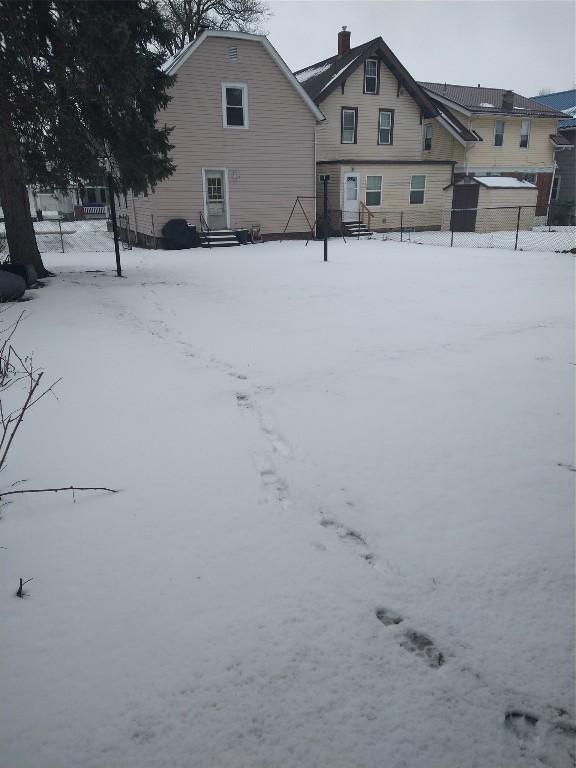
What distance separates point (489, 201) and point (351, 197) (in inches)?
274

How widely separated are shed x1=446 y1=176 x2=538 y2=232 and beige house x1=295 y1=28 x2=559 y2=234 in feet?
0.38

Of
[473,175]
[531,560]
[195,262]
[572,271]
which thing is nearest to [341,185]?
[473,175]

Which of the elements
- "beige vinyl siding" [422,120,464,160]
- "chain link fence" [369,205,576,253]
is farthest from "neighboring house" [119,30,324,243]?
"beige vinyl siding" [422,120,464,160]

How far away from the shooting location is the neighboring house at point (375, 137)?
72.7ft

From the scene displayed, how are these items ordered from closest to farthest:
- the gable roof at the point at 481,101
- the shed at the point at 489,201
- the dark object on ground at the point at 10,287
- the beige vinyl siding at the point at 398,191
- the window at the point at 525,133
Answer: the dark object on ground at the point at 10,287, the beige vinyl siding at the point at 398,191, the shed at the point at 489,201, the gable roof at the point at 481,101, the window at the point at 525,133

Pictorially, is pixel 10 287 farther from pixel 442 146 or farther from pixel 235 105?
pixel 442 146

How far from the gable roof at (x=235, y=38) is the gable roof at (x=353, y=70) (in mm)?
1753

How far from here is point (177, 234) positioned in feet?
60.6

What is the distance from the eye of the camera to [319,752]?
160 centimetres

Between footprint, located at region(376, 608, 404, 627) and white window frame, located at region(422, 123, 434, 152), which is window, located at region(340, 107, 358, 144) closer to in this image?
white window frame, located at region(422, 123, 434, 152)

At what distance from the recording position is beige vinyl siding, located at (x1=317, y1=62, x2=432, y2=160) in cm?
2225

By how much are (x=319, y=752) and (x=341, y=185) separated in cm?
2305

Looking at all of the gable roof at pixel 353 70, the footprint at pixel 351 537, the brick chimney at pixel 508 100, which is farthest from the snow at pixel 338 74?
the footprint at pixel 351 537

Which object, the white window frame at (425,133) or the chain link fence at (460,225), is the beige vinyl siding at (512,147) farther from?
the chain link fence at (460,225)
